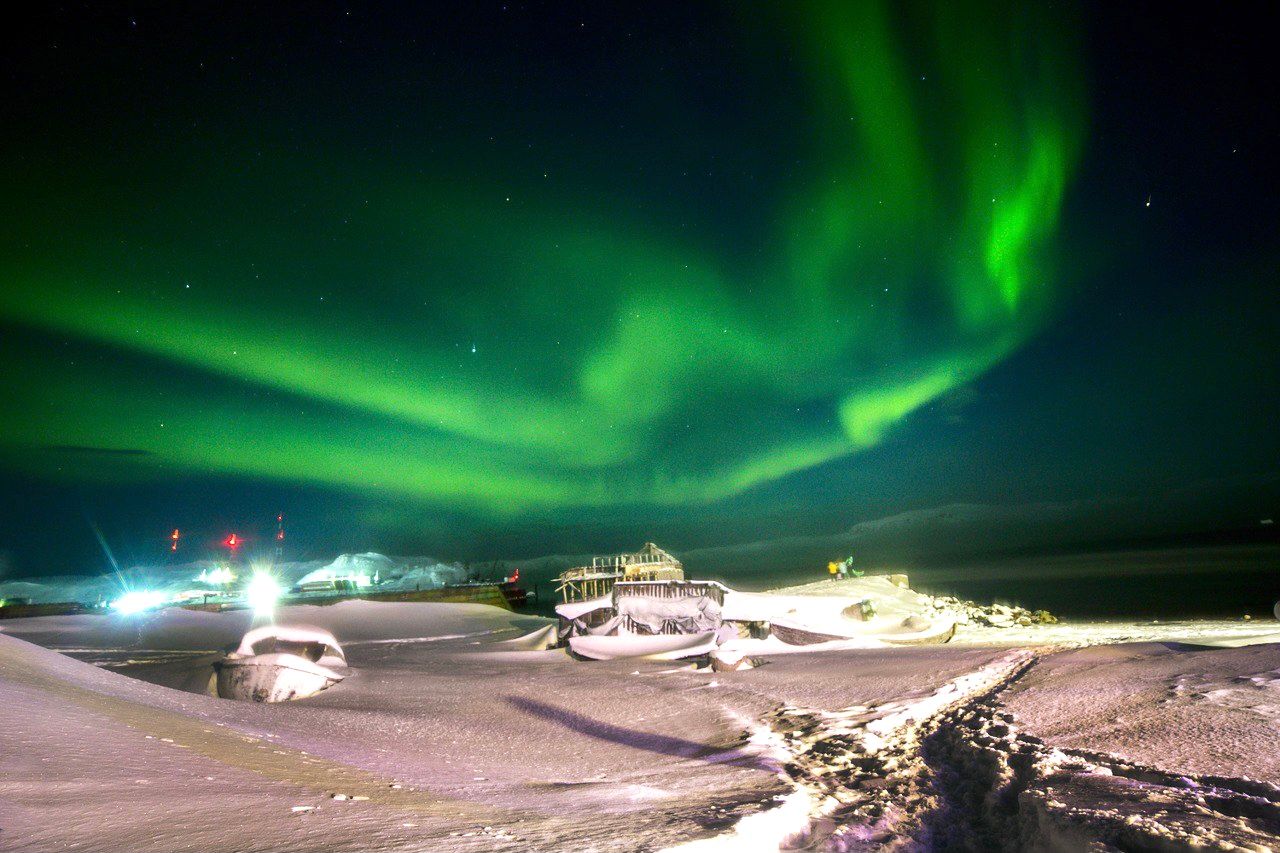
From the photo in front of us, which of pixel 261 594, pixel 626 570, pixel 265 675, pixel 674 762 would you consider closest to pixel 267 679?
pixel 265 675

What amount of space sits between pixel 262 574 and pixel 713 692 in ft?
230

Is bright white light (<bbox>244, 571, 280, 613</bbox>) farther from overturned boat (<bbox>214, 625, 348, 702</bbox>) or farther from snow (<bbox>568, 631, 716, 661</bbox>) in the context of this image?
overturned boat (<bbox>214, 625, 348, 702</bbox>)

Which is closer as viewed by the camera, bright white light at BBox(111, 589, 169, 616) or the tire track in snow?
the tire track in snow

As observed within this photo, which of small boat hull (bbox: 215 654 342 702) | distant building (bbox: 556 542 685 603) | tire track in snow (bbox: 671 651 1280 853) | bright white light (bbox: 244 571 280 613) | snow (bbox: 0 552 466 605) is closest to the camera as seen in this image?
tire track in snow (bbox: 671 651 1280 853)

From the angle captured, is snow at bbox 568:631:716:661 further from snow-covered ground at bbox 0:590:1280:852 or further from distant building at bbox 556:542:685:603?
distant building at bbox 556:542:685:603

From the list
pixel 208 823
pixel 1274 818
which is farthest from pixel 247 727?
pixel 1274 818

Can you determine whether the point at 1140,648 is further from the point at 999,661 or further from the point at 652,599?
the point at 652,599

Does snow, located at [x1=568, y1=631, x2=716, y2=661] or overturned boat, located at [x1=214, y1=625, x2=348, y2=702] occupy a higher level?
overturned boat, located at [x1=214, y1=625, x2=348, y2=702]

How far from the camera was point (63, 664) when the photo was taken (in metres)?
7.35

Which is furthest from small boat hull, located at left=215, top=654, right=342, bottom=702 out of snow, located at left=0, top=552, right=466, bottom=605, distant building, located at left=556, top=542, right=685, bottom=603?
snow, located at left=0, top=552, right=466, bottom=605

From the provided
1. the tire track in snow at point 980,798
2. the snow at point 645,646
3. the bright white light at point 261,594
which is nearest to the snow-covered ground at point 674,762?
the tire track in snow at point 980,798

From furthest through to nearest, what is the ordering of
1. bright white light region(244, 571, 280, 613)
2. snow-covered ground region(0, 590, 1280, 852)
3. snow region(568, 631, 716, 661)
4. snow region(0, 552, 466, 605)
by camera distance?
snow region(0, 552, 466, 605) < bright white light region(244, 571, 280, 613) < snow region(568, 631, 716, 661) < snow-covered ground region(0, 590, 1280, 852)

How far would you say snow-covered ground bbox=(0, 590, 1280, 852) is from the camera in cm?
342

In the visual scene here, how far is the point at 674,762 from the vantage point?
6.69 metres
